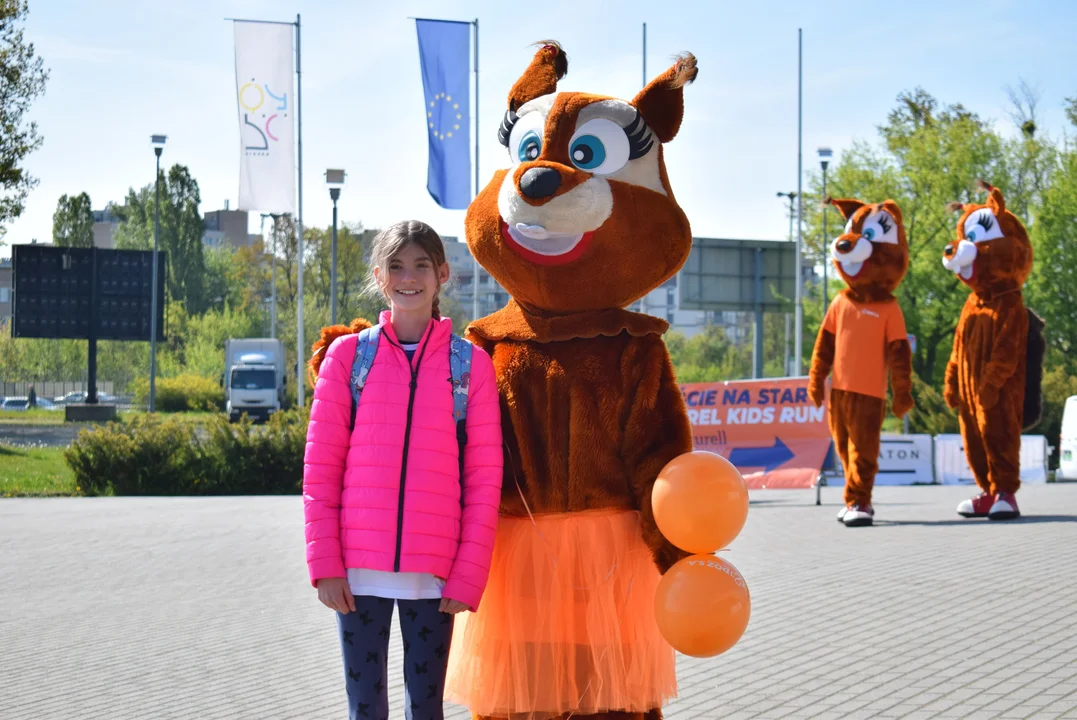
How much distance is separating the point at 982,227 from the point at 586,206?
7808 millimetres

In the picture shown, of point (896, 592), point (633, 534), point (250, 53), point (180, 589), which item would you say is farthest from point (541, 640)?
point (250, 53)

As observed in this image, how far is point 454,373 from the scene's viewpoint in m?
3.72

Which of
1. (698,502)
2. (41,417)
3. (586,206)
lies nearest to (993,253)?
(586,206)

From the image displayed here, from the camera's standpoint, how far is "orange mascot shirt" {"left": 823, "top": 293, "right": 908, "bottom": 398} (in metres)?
10.4

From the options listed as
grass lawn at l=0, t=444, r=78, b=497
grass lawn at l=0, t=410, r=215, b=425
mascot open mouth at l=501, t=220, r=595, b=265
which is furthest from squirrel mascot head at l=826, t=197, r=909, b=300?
grass lawn at l=0, t=410, r=215, b=425

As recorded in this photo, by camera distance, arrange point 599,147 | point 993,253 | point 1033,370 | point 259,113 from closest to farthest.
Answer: point 599,147 → point 993,253 → point 1033,370 → point 259,113

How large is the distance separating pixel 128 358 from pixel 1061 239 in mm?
38534

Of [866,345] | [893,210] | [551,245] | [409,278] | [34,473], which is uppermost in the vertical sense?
[893,210]

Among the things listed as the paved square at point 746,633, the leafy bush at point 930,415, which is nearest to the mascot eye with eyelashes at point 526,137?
the paved square at point 746,633

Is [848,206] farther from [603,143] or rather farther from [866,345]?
[603,143]

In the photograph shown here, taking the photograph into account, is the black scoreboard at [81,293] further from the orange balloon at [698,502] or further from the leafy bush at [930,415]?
the orange balloon at [698,502]

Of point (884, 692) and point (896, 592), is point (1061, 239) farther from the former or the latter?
point (884, 692)

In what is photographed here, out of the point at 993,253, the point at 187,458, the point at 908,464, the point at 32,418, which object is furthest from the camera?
the point at 32,418

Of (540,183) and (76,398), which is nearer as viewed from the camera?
(540,183)
